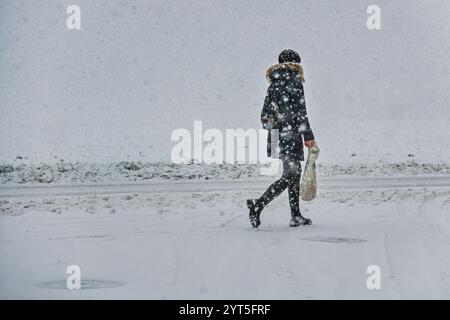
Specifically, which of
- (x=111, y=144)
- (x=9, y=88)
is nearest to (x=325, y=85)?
(x=111, y=144)

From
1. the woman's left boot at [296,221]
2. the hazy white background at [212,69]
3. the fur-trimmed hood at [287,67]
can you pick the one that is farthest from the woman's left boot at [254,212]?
the hazy white background at [212,69]

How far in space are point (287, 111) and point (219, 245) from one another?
1502 millimetres

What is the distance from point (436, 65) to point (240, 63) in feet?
25.6

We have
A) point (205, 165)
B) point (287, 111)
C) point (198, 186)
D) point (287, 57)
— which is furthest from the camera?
point (205, 165)

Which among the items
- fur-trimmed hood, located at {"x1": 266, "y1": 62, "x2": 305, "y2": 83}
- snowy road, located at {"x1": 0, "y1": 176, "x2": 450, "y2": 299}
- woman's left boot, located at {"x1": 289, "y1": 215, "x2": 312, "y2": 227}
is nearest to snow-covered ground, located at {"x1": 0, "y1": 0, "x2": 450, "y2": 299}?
snowy road, located at {"x1": 0, "y1": 176, "x2": 450, "y2": 299}

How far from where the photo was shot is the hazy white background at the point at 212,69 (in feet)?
86.5

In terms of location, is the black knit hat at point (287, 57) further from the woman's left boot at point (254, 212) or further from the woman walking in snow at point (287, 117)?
the woman's left boot at point (254, 212)

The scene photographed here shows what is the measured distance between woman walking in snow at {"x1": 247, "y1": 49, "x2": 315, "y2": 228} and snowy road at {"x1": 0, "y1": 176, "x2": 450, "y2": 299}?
545 millimetres

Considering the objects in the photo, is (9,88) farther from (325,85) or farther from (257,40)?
(325,85)

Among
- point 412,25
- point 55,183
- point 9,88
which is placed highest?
point 412,25

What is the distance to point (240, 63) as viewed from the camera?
100ft

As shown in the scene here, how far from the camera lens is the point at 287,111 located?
24.2ft

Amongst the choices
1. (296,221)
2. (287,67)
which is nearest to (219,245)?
(296,221)

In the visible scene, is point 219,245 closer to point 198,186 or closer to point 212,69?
point 198,186
